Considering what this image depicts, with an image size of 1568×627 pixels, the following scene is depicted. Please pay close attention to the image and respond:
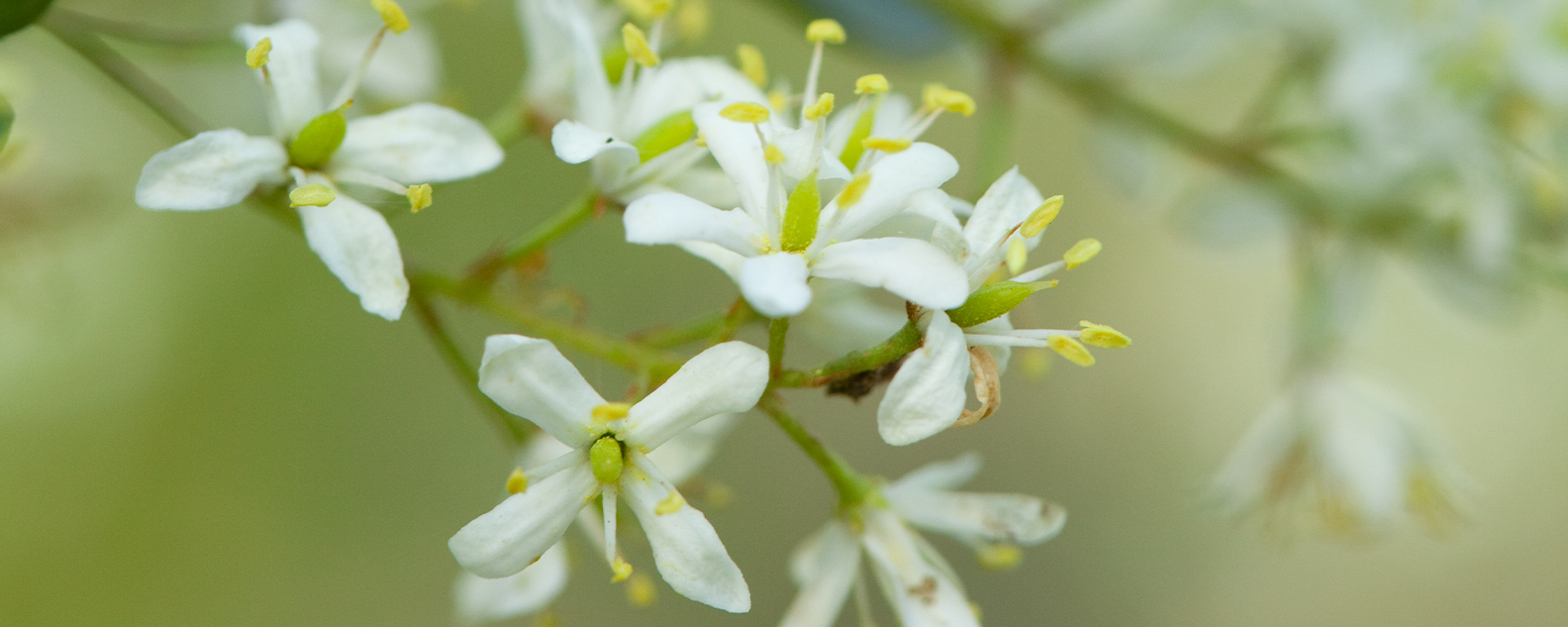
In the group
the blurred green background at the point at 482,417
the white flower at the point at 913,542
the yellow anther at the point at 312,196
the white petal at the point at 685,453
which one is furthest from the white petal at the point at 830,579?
the blurred green background at the point at 482,417

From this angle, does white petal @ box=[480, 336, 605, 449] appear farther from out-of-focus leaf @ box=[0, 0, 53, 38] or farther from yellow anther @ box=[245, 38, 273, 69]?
out-of-focus leaf @ box=[0, 0, 53, 38]

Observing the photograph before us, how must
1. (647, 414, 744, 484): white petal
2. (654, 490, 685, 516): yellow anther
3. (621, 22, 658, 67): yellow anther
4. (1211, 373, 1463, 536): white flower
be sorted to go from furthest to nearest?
(1211, 373, 1463, 536): white flower, (647, 414, 744, 484): white petal, (621, 22, 658, 67): yellow anther, (654, 490, 685, 516): yellow anther

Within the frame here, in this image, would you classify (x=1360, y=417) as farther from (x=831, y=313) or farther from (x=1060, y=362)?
(x=1060, y=362)

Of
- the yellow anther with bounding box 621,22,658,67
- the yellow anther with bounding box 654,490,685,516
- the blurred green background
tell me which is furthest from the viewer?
the blurred green background

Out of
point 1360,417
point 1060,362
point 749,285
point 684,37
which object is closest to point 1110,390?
point 1060,362

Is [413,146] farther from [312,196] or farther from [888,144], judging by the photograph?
[888,144]

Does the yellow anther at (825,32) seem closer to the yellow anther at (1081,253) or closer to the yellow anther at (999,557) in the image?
the yellow anther at (1081,253)

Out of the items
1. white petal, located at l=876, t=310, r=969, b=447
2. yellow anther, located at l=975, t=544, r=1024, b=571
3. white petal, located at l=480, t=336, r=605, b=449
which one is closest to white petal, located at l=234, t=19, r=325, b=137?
white petal, located at l=480, t=336, r=605, b=449
